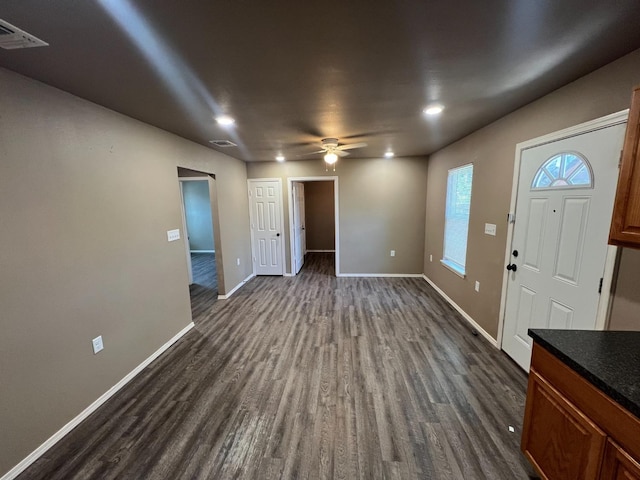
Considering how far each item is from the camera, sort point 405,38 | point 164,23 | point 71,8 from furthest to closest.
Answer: point 405,38 → point 164,23 → point 71,8

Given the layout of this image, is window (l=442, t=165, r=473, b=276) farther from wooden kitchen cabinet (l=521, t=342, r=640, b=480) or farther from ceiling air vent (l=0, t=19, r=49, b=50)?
ceiling air vent (l=0, t=19, r=49, b=50)

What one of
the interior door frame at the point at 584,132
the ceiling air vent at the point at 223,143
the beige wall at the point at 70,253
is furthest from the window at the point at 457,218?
the beige wall at the point at 70,253

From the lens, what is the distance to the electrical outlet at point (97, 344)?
201 cm

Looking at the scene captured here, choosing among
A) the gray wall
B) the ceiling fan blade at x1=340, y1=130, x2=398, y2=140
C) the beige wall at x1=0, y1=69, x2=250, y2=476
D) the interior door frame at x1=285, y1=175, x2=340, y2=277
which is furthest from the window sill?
the gray wall

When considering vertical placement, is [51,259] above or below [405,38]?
below

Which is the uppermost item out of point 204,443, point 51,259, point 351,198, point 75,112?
point 75,112

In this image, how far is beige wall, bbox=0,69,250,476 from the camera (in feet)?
4.96

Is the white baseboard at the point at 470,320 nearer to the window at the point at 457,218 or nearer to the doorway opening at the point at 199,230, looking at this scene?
the window at the point at 457,218

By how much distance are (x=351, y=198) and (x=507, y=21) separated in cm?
388

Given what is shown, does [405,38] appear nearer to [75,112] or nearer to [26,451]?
[75,112]

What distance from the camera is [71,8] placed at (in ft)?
3.35

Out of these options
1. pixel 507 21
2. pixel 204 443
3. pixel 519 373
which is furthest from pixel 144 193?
pixel 519 373

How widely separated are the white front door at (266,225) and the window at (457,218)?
10.2 feet

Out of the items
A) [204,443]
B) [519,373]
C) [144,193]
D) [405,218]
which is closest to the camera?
[204,443]
